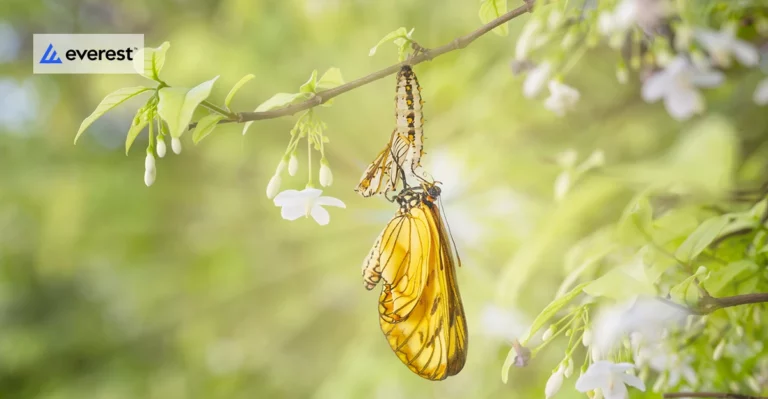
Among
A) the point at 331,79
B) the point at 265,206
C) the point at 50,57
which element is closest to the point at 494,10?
the point at 331,79

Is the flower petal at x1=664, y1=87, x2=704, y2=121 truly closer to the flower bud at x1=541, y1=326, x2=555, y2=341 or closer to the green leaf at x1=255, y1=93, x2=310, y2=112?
the flower bud at x1=541, y1=326, x2=555, y2=341

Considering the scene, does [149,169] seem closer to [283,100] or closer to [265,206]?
[283,100]

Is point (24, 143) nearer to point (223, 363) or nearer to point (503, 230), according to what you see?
point (223, 363)

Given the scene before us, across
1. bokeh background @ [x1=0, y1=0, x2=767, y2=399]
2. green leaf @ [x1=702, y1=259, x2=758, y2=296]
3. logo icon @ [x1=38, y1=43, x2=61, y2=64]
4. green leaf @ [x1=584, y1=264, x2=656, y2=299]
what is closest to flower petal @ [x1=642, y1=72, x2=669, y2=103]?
bokeh background @ [x1=0, y1=0, x2=767, y2=399]

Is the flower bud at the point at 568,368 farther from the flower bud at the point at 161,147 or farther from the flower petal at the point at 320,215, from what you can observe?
the flower bud at the point at 161,147

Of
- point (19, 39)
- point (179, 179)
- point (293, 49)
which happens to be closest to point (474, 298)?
point (293, 49)
